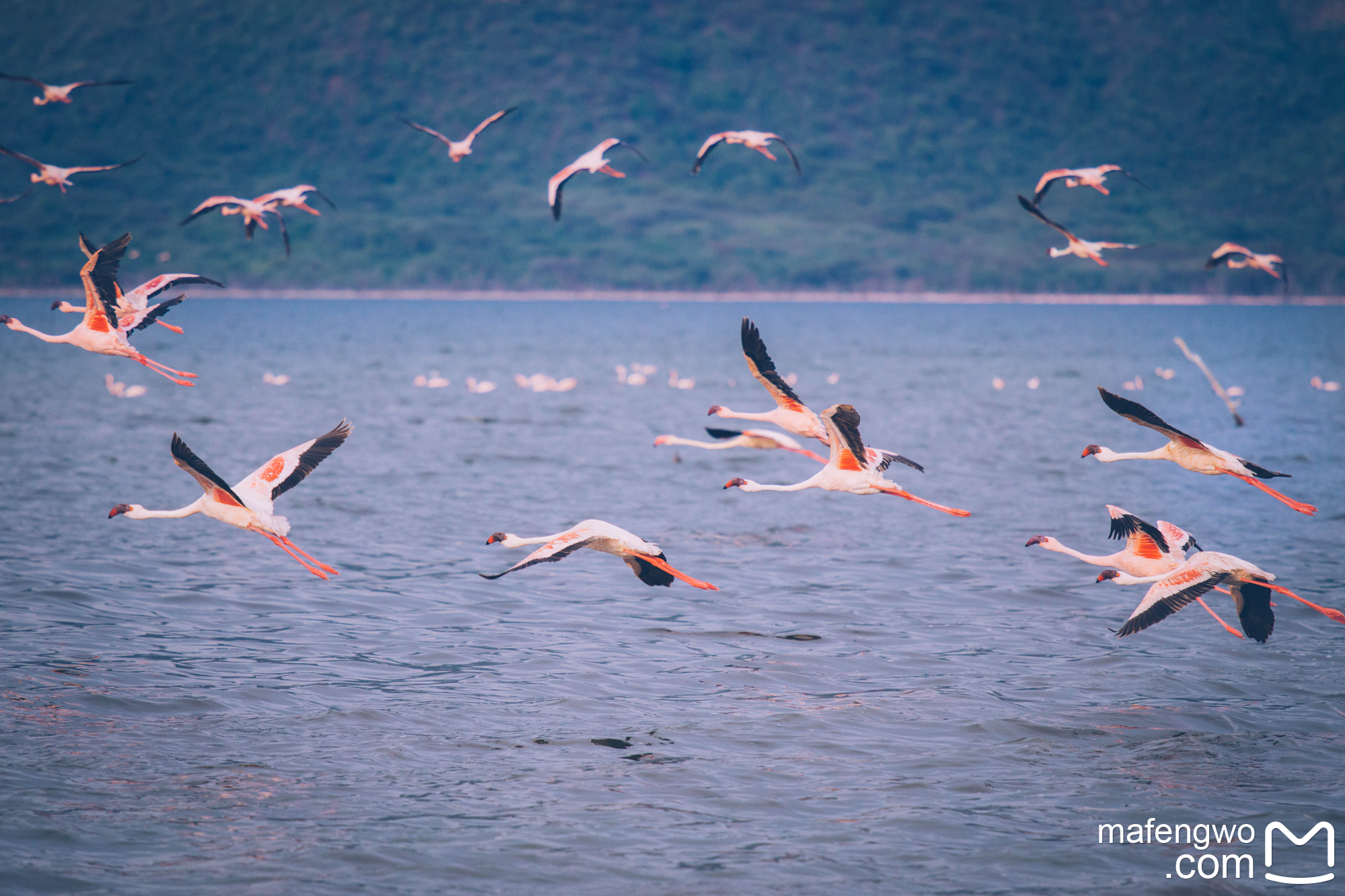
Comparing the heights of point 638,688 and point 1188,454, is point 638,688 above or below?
below

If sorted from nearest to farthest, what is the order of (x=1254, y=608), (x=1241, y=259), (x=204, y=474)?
1. (x=204, y=474)
2. (x=1254, y=608)
3. (x=1241, y=259)

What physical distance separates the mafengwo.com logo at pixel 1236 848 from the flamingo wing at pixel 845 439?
4948 mm

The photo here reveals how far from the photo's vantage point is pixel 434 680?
1622 cm

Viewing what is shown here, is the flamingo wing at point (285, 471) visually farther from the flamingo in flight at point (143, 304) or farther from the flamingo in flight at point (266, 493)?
the flamingo in flight at point (143, 304)

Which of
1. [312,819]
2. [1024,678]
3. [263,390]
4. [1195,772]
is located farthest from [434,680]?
[263,390]

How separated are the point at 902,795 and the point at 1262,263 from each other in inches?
497

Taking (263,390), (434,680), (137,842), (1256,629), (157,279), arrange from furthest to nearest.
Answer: (263,390) < (157,279) < (434,680) < (1256,629) < (137,842)

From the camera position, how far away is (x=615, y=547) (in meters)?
15.0

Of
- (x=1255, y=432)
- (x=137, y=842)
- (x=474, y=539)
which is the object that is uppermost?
(x=1255, y=432)

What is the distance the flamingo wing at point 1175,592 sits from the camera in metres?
13.7

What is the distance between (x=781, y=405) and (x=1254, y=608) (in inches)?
243

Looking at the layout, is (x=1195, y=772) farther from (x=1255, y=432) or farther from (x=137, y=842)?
(x=1255, y=432)

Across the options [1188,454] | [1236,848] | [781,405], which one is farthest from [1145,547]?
[781,405]

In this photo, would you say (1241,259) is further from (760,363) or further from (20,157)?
(20,157)
